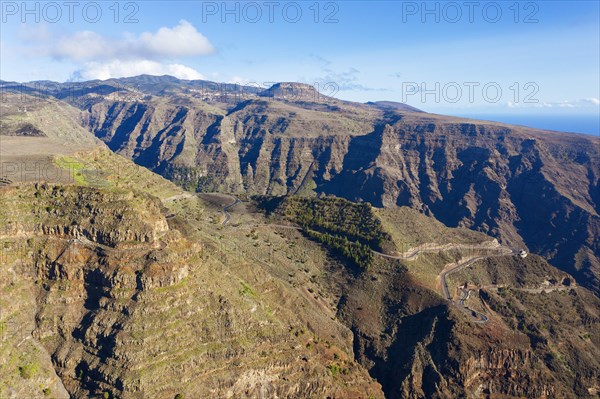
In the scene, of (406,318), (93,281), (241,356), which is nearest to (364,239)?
(406,318)

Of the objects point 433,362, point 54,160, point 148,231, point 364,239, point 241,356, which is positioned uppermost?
point 54,160

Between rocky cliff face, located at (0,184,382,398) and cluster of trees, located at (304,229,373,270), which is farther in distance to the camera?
cluster of trees, located at (304,229,373,270)

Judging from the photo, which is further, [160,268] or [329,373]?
[329,373]

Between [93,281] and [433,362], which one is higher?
[93,281]

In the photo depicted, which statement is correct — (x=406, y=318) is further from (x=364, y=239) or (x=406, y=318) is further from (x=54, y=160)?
(x=54, y=160)

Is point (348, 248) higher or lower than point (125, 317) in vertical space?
lower

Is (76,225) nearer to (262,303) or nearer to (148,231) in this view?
(148,231)

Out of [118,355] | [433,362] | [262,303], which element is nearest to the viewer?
Answer: [118,355]

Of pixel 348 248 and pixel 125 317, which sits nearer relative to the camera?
pixel 125 317

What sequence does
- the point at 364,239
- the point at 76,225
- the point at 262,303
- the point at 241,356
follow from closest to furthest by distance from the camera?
the point at 241,356
the point at 76,225
the point at 262,303
the point at 364,239

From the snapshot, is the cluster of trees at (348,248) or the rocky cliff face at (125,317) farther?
the cluster of trees at (348,248)
